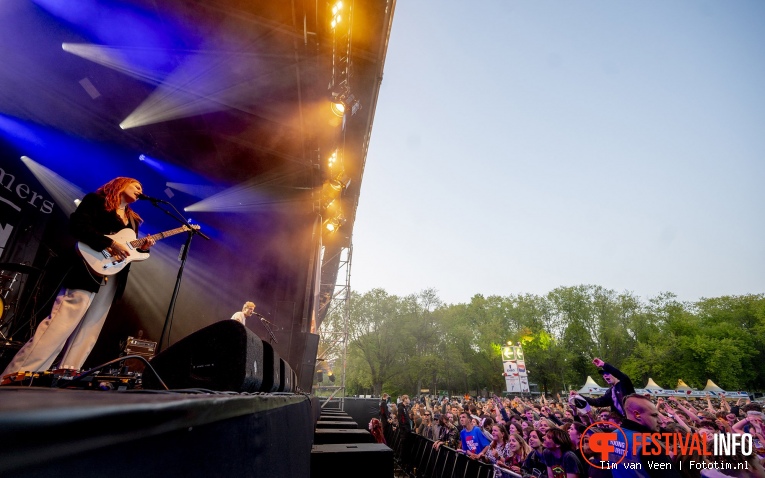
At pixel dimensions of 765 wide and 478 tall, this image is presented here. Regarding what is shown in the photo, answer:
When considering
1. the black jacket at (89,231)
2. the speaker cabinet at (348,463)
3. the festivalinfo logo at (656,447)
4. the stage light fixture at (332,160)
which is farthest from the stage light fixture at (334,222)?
the speaker cabinet at (348,463)

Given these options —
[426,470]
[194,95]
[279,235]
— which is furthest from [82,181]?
[426,470]

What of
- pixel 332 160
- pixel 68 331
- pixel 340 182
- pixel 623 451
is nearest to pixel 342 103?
pixel 332 160

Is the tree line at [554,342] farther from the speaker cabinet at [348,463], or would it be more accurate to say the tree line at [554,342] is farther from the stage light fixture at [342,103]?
the speaker cabinet at [348,463]

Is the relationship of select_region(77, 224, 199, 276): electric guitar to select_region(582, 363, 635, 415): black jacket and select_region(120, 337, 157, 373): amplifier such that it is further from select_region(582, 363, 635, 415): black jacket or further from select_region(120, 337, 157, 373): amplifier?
select_region(582, 363, 635, 415): black jacket

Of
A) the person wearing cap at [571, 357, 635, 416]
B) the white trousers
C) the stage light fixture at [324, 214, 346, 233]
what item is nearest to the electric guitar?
the white trousers

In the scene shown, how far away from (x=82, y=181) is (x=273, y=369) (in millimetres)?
8028

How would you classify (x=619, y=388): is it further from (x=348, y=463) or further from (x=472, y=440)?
(x=348, y=463)

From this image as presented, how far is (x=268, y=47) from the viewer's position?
5.52 m

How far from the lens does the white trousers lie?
2.49 meters

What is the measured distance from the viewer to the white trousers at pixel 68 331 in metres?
2.49

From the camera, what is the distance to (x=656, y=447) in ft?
13.0

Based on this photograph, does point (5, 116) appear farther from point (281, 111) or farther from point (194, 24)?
point (281, 111)

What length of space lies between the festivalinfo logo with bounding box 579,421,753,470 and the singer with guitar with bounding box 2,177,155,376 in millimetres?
5887

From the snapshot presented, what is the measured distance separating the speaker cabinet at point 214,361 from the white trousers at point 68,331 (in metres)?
1.24
